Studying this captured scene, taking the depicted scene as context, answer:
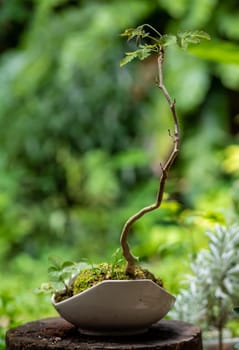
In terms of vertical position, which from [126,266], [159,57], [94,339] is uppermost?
[159,57]

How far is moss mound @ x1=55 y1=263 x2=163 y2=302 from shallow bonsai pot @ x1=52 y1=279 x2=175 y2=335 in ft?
0.13

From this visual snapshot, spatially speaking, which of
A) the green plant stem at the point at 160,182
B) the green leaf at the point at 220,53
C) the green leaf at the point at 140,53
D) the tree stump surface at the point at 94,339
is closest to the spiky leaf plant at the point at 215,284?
the tree stump surface at the point at 94,339

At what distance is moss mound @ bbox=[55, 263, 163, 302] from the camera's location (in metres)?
1.08

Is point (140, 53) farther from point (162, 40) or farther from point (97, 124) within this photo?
point (97, 124)

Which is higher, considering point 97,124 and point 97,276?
point 97,124

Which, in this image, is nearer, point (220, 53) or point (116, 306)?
point (116, 306)

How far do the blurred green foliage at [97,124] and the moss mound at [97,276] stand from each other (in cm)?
255

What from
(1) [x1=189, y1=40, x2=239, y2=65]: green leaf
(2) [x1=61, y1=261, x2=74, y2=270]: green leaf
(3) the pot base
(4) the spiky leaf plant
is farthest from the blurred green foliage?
(3) the pot base

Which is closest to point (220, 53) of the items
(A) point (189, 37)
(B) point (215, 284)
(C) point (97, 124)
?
(B) point (215, 284)

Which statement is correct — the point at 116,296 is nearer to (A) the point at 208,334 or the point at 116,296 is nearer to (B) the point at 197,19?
(A) the point at 208,334

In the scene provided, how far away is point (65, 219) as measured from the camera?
3.99 m

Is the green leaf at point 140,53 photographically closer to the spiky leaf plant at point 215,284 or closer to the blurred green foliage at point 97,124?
the spiky leaf plant at point 215,284

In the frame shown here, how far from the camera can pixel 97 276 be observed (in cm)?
110

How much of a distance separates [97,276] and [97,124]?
3.03 m
